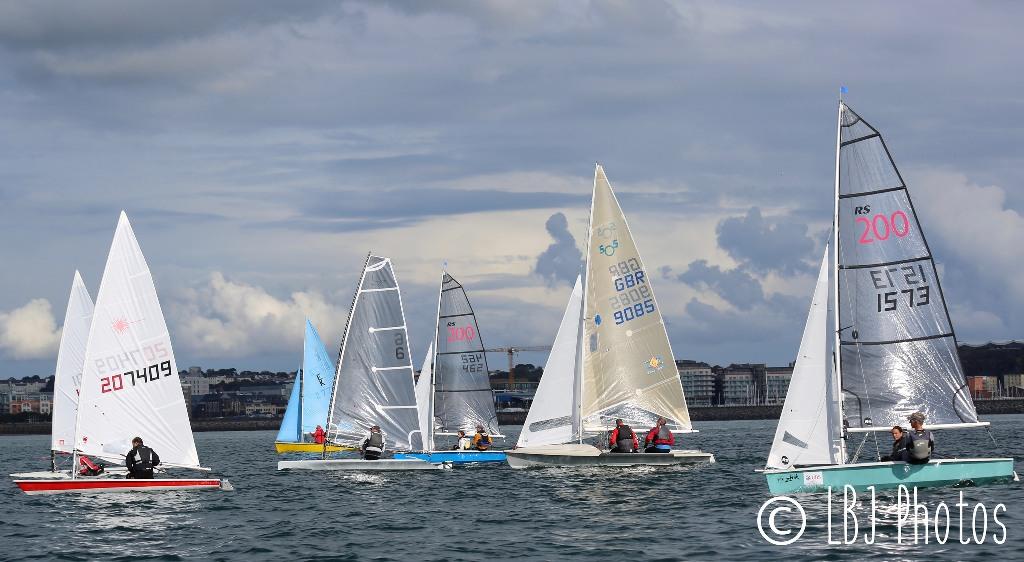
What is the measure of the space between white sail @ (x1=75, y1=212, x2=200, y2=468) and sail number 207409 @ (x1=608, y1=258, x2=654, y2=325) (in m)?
15.6

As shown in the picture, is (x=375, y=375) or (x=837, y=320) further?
(x=375, y=375)

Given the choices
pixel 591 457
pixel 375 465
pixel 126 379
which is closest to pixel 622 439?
pixel 591 457

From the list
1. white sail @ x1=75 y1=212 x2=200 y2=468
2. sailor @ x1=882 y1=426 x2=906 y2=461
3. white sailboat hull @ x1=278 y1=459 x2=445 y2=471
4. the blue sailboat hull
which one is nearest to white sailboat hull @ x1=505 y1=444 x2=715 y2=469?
white sailboat hull @ x1=278 y1=459 x2=445 y2=471

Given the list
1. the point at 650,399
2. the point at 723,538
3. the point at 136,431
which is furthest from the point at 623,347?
the point at 723,538

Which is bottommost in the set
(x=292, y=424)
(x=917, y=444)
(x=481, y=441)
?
(x=481, y=441)

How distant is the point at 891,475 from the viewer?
2778 centimetres

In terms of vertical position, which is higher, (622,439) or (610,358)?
(610,358)

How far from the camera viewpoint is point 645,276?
1754 inches

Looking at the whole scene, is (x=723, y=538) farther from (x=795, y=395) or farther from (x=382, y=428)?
(x=382, y=428)

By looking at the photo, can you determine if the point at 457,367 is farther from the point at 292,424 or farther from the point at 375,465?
the point at 292,424

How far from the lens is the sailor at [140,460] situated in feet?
110

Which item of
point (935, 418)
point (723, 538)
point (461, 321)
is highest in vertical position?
point (461, 321)

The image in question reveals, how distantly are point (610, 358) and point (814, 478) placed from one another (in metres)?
16.7

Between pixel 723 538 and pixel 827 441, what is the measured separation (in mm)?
5120
